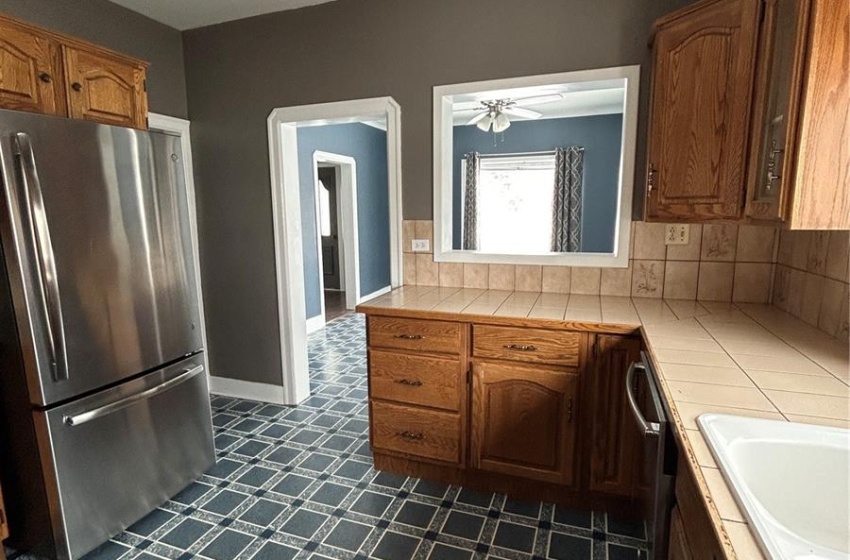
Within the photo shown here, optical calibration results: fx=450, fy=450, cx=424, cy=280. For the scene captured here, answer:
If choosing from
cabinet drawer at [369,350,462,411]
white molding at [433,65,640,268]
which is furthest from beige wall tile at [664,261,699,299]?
cabinet drawer at [369,350,462,411]

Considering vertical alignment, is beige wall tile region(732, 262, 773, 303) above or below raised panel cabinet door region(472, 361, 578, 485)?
above

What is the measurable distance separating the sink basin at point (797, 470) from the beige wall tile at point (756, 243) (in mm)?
1457

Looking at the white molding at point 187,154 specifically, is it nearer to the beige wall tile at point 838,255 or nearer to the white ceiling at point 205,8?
the white ceiling at point 205,8

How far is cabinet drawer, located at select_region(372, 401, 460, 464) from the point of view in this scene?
2131 millimetres

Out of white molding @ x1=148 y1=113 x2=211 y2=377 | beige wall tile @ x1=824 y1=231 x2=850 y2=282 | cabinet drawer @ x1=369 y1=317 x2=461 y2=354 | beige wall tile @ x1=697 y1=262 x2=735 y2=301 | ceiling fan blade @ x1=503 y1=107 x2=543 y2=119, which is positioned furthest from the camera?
ceiling fan blade @ x1=503 y1=107 x2=543 y2=119

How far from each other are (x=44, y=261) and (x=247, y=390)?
6.19ft

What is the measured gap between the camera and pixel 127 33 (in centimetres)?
267

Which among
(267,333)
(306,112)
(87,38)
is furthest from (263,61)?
Answer: (267,333)

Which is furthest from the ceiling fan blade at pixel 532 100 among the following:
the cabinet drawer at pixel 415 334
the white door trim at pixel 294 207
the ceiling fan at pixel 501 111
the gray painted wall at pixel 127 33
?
the cabinet drawer at pixel 415 334

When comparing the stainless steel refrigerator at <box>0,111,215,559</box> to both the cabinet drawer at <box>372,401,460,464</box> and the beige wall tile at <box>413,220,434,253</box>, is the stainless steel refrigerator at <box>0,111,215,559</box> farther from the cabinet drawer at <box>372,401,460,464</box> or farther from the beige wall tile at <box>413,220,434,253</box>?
the beige wall tile at <box>413,220,434,253</box>

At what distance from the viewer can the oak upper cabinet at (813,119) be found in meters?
1.09

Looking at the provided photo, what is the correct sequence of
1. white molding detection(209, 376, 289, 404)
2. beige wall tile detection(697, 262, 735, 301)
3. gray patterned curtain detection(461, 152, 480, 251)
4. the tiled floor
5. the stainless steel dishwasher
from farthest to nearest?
gray patterned curtain detection(461, 152, 480, 251), white molding detection(209, 376, 289, 404), beige wall tile detection(697, 262, 735, 301), the tiled floor, the stainless steel dishwasher

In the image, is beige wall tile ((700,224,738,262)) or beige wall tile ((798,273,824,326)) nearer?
beige wall tile ((798,273,824,326))

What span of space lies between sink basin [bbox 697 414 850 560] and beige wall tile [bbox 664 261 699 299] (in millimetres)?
1417
